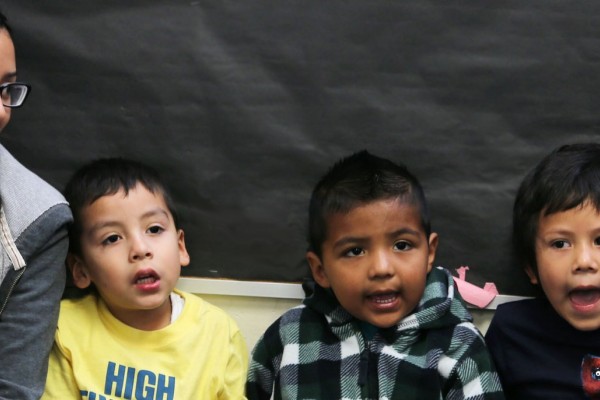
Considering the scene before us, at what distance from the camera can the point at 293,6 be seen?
→ 5.24 feet

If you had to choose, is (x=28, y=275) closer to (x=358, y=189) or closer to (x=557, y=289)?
(x=358, y=189)

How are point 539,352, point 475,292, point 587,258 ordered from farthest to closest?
point 475,292
point 539,352
point 587,258

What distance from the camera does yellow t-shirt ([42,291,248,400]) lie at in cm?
153

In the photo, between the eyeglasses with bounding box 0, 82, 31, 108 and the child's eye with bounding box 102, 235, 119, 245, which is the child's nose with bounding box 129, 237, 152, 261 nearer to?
the child's eye with bounding box 102, 235, 119, 245

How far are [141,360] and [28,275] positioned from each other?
26 cm

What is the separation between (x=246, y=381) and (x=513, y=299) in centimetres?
53

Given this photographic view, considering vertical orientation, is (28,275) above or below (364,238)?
below

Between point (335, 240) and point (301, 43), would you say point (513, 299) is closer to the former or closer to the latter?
point (335, 240)

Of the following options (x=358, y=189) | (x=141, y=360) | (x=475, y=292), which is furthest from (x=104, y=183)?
(x=475, y=292)

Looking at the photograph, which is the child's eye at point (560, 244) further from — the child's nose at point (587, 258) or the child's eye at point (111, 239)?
the child's eye at point (111, 239)

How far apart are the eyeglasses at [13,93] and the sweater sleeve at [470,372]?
2.87 feet

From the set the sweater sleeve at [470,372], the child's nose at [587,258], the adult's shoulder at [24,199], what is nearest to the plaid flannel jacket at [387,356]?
the sweater sleeve at [470,372]

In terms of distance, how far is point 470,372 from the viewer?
57.4 inches

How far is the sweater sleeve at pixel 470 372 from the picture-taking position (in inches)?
57.3
